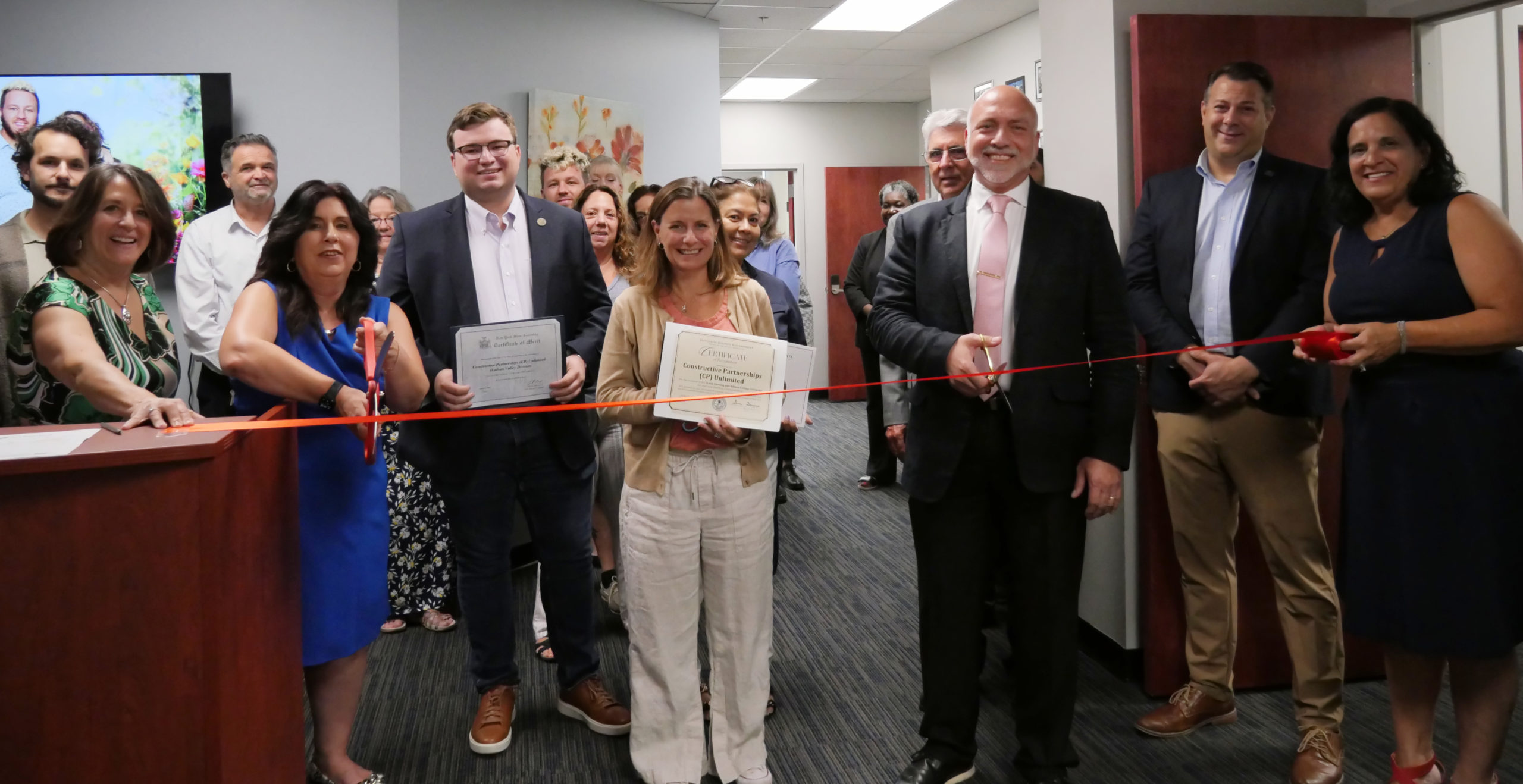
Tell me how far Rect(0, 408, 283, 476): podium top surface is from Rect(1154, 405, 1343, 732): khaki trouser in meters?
2.40

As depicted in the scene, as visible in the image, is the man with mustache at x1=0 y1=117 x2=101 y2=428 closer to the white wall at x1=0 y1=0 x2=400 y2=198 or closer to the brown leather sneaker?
the white wall at x1=0 y1=0 x2=400 y2=198

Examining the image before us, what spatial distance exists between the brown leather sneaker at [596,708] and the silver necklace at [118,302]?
154 cm

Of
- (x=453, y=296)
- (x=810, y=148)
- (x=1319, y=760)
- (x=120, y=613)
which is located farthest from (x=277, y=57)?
(x=810, y=148)

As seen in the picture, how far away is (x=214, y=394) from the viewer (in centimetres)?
352

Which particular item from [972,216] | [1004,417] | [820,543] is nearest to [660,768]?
[1004,417]

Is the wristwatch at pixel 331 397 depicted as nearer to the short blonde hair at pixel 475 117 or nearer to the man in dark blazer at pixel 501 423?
the man in dark blazer at pixel 501 423

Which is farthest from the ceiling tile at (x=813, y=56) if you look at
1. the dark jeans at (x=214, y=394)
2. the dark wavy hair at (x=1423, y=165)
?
the dark wavy hair at (x=1423, y=165)

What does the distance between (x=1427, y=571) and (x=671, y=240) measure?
190 cm

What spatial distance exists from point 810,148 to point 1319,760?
28.7 ft

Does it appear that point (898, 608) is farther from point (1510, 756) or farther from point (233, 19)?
point (233, 19)

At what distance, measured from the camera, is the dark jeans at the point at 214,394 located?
3486 mm

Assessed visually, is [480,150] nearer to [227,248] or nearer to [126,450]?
[126,450]

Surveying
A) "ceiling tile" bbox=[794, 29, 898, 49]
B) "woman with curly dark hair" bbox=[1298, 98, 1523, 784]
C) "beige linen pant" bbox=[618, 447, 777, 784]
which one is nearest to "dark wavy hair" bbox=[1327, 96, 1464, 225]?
"woman with curly dark hair" bbox=[1298, 98, 1523, 784]

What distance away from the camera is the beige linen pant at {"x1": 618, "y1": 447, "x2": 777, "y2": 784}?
239 centimetres
